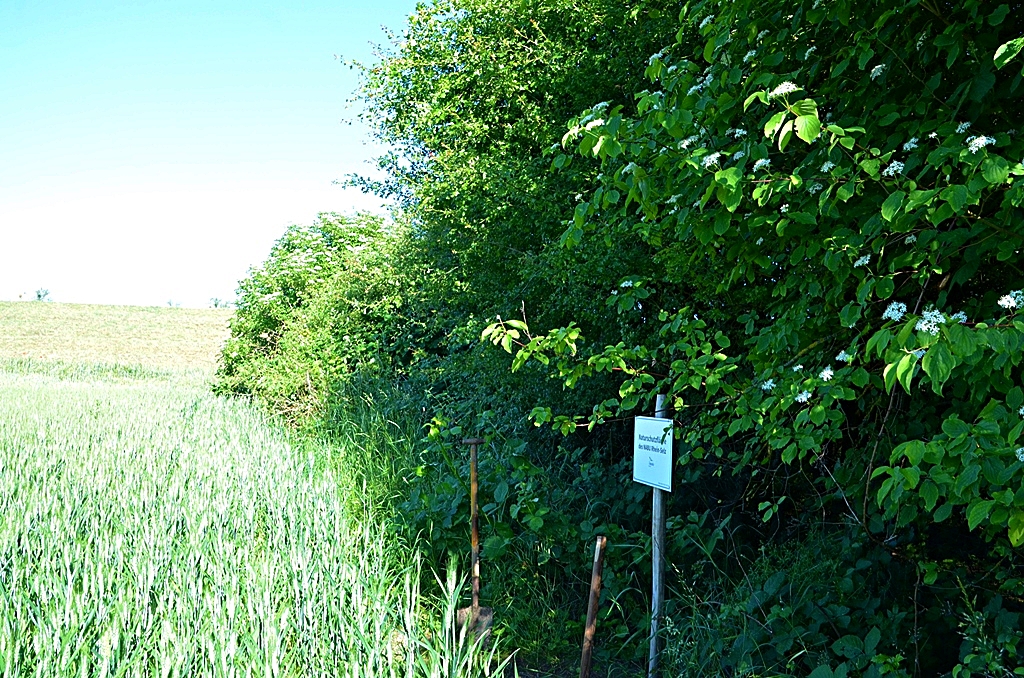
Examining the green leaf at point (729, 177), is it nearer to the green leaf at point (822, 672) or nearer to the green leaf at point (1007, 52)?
the green leaf at point (1007, 52)

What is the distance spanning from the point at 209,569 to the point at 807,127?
324 cm

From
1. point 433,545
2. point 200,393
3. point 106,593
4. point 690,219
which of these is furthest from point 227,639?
point 200,393

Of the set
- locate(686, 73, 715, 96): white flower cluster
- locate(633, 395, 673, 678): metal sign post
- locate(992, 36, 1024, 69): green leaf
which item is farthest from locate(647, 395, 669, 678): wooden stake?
locate(992, 36, 1024, 69): green leaf

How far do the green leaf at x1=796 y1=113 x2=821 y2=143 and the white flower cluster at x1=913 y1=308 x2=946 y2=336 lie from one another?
0.60 m

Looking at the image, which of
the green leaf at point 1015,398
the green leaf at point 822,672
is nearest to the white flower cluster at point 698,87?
the green leaf at point 1015,398

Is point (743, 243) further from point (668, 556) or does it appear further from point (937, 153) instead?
point (668, 556)

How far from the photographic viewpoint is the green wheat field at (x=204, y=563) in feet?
9.75

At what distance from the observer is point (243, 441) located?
752 centimetres

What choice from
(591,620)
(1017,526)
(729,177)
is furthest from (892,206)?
(591,620)

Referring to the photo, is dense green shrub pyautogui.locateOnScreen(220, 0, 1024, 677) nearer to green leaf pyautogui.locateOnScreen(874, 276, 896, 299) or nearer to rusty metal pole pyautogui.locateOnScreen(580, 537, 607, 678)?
green leaf pyautogui.locateOnScreen(874, 276, 896, 299)

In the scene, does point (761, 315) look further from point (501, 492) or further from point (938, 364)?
point (938, 364)

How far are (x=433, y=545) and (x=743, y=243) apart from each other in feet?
9.17

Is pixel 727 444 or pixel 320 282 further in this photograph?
pixel 320 282

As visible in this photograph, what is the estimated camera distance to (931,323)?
7.08ft
